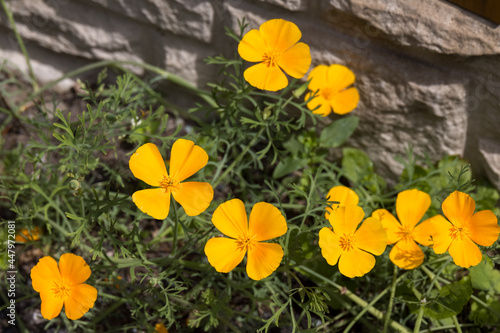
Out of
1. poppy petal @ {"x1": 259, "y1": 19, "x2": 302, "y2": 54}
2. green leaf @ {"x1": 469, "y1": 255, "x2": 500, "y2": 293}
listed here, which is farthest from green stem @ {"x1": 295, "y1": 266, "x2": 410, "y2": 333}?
poppy petal @ {"x1": 259, "y1": 19, "x2": 302, "y2": 54}

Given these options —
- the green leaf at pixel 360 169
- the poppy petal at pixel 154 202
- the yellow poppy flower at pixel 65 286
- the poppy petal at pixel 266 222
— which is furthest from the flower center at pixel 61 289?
the green leaf at pixel 360 169

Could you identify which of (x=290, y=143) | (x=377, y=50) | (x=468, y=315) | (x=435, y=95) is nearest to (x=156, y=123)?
(x=290, y=143)

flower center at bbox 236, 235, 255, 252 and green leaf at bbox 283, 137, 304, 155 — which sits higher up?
flower center at bbox 236, 235, 255, 252

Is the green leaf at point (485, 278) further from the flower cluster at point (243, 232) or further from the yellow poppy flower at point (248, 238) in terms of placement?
the yellow poppy flower at point (248, 238)

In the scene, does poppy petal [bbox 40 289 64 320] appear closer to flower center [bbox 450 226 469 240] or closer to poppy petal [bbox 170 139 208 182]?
poppy petal [bbox 170 139 208 182]

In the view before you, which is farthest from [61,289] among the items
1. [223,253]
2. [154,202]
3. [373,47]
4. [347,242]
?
[373,47]

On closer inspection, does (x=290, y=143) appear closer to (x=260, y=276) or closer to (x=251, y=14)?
(x=251, y=14)
